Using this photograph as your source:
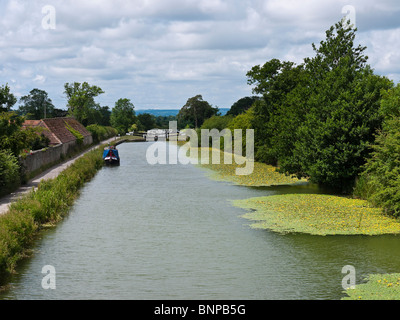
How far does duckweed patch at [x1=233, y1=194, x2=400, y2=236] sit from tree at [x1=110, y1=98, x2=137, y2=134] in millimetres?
129143

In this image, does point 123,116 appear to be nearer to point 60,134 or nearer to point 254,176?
point 60,134

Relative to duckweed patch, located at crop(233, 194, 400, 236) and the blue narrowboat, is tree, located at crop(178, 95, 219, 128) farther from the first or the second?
duckweed patch, located at crop(233, 194, 400, 236)

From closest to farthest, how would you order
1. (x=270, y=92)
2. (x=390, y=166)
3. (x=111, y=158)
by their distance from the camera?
(x=390, y=166)
(x=270, y=92)
(x=111, y=158)

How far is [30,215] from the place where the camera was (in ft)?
76.7

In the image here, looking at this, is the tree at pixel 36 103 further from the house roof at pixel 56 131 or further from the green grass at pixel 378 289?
the green grass at pixel 378 289

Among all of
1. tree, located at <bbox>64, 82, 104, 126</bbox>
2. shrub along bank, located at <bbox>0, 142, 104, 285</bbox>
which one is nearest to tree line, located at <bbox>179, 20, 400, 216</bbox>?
shrub along bank, located at <bbox>0, 142, 104, 285</bbox>

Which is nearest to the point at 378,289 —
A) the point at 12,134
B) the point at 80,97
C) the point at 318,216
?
the point at 318,216

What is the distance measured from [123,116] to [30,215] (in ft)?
468

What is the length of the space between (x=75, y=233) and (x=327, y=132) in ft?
62.0

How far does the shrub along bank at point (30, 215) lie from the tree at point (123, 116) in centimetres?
12271

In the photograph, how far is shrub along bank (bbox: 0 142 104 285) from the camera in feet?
59.3

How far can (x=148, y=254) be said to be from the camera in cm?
2098
